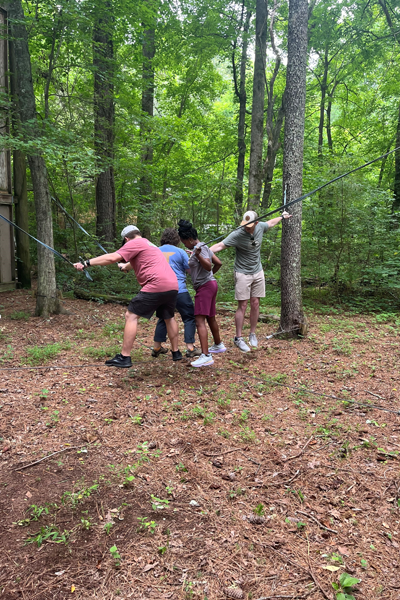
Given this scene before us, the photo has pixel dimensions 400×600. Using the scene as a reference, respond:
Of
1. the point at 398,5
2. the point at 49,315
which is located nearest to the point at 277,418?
the point at 49,315

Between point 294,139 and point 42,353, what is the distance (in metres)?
5.33

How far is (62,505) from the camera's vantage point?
8.05ft

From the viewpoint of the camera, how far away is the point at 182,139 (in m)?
12.1

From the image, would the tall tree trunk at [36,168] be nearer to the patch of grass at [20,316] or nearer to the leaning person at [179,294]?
the patch of grass at [20,316]

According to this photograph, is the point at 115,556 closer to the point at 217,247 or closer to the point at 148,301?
the point at 148,301

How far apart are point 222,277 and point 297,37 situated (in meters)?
5.80

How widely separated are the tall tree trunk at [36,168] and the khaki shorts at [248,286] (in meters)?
3.82

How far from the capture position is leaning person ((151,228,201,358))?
552cm

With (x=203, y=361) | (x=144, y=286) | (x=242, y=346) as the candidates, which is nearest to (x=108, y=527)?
(x=144, y=286)

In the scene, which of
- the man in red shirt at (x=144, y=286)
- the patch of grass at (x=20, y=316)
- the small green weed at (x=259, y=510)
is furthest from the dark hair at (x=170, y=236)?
the small green weed at (x=259, y=510)

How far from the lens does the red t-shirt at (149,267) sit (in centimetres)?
454

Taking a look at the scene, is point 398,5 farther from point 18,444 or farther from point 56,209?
point 18,444

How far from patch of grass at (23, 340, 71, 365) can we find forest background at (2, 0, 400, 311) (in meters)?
3.04

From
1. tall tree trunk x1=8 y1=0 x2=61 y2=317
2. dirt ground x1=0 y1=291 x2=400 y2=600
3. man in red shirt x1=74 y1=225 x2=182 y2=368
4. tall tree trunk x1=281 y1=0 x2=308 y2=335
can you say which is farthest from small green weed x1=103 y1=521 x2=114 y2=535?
tall tree trunk x1=8 y1=0 x2=61 y2=317
